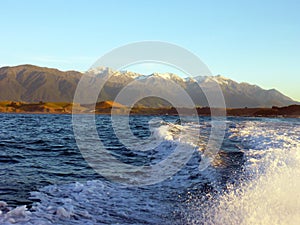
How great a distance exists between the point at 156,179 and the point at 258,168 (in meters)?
4.49

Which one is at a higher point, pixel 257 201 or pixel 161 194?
pixel 257 201

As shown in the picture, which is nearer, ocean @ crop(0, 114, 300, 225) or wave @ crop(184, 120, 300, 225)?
wave @ crop(184, 120, 300, 225)

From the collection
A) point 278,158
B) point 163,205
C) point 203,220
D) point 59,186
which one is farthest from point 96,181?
point 278,158

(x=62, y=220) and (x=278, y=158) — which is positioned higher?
(x=278, y=158)

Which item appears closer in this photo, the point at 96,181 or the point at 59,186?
the point at 59,186

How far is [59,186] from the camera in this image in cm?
1248

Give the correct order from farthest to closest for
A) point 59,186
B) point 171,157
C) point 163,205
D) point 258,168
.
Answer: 1. point 171,157
2. point 258,168
3. point 59,186
4. point 163,205

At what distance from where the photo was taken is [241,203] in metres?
9.74

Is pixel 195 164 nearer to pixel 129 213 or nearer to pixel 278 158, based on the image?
pixel 278 158

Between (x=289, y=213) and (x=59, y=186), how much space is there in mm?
7974

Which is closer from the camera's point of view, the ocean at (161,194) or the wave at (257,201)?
the wave at (257,201)

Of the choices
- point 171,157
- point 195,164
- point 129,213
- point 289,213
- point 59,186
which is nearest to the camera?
point 289,213

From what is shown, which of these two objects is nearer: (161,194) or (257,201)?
(257,201)

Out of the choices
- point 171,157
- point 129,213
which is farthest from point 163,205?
point 171,157
